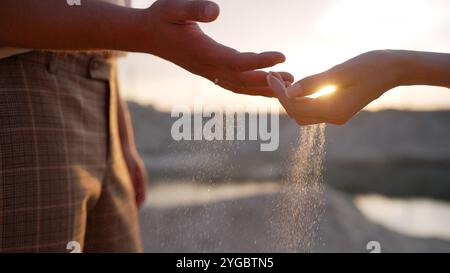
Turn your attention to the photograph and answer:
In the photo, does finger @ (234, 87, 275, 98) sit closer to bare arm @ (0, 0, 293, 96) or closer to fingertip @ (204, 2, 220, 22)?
bare arm @ (0, 0, 293, 96)

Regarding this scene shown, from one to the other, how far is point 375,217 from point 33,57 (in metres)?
7.57

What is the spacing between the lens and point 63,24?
1.26m

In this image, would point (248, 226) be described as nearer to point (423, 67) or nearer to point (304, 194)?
point (304, 194)

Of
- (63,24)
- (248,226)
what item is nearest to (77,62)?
(63,24)

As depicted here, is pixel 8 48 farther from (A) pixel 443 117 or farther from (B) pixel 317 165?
(A) pixel 443 117

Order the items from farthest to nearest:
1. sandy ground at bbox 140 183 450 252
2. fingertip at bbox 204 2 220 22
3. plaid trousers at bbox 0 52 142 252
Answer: sandy ground at bbox 140 183 450 252 < plaid trousers at bbox 0 52 142 252 < fingertip at bbox 204 2 220 22

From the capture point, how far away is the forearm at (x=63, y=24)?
1.24 metres

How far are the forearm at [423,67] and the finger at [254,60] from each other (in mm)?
314

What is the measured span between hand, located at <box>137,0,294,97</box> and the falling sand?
0.56 ft

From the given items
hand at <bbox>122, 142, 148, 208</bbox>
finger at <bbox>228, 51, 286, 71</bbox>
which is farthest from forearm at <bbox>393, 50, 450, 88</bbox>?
hand at <bbox>122, 142, 148, 208</bbox>

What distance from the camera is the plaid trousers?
1305 mm

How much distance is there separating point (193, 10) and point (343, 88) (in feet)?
1.35
